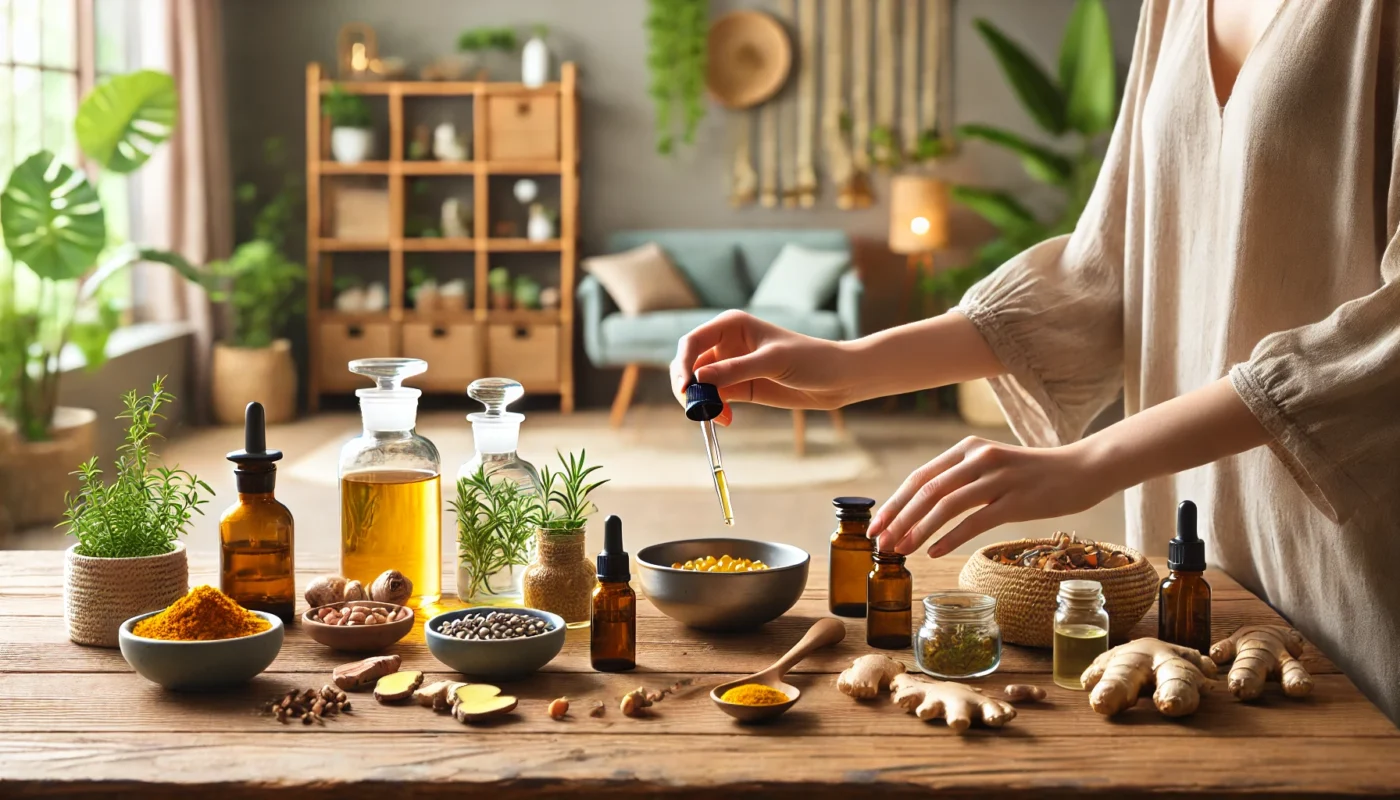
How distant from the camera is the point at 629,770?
902 millimetres

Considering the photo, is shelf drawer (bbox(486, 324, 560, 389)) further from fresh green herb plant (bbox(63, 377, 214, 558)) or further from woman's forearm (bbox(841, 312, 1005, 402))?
fresh green herb plant (bbox(63, 377, 214, 558))

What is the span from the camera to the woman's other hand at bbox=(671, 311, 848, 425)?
1290 mm

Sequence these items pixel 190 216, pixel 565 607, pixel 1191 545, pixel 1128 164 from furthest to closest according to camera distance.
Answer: pixel 190 216, pixel 1128 164, pixel 565 607, pixel 1191 545

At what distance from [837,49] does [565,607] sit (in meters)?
6.37

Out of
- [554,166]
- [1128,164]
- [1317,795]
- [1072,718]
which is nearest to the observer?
[1317,795]

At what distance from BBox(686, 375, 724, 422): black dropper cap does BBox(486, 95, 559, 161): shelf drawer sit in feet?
19.1

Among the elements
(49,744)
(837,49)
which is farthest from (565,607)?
(837,49)

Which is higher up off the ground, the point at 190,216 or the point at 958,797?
the point at 190,216

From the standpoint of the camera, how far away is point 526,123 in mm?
6875

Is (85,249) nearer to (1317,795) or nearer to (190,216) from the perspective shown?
(190,216)

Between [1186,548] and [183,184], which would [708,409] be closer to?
[1186,548]

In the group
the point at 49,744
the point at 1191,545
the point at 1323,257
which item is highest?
the point at 1323,257

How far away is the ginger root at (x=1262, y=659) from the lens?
1.04 meters

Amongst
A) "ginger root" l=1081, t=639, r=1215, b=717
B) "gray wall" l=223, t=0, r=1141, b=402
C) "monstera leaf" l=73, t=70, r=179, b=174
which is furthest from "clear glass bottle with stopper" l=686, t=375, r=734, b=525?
"gray wall" l=223, t=0, r=1141, b=402
